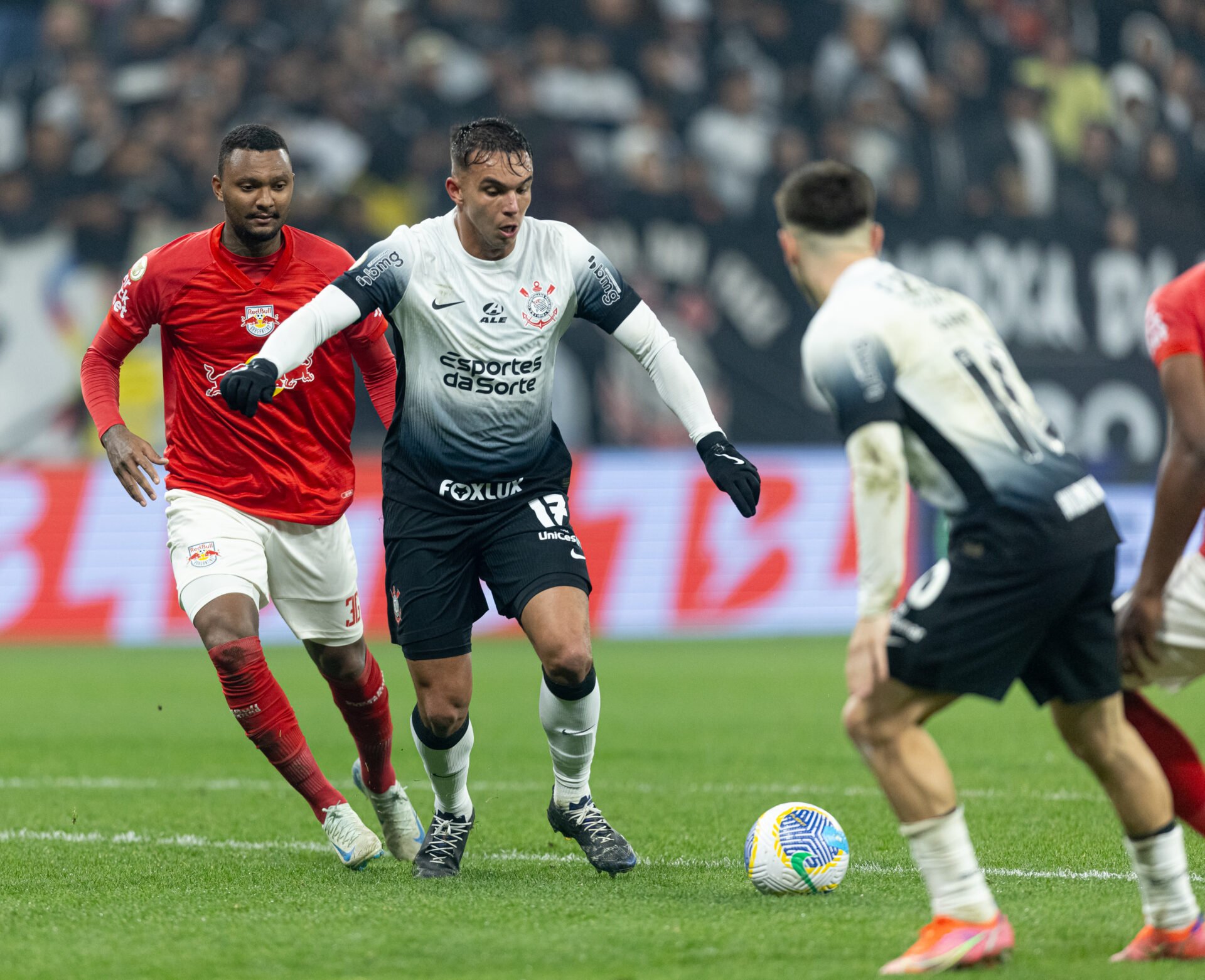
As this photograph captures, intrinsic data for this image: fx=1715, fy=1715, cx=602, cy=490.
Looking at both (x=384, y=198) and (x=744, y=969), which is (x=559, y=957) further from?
(x=384, y=198)

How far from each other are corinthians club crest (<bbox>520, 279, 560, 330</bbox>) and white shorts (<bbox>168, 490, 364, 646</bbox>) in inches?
48.9

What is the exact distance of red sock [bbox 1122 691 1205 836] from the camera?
4910 mm

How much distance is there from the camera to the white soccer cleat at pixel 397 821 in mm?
6562

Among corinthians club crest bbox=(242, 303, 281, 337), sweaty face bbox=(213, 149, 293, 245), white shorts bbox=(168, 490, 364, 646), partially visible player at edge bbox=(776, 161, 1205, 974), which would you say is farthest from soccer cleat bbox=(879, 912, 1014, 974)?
sweaty face bbox=(213, 149, 293, 245)

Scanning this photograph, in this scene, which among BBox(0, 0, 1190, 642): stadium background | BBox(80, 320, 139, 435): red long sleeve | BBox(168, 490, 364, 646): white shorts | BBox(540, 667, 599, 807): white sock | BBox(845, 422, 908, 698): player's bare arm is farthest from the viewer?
BBox(0, 0, 1190, 642): stadium background

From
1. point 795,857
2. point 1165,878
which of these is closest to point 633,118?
point 795,857

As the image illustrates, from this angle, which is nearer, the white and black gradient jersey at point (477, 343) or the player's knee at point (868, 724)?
the player's knee at point (868, 724)

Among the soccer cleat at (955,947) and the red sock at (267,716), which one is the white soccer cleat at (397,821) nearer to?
the red sock at (267,716)

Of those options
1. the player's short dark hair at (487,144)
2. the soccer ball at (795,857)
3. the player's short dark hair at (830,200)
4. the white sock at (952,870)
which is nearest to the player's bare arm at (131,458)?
the player's short dark hair at (487,144)

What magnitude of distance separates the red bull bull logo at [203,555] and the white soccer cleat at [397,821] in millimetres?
999

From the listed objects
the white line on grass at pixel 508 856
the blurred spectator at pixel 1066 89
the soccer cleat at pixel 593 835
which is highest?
the blurred spectator at pixel 1066 89

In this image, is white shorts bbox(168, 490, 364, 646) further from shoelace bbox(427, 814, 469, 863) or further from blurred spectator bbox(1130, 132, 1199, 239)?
blurred spectator bbox(1130, 132, 1199, 239)

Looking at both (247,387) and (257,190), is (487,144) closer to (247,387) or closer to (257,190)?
(257,190)

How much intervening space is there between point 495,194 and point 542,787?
3472mm
